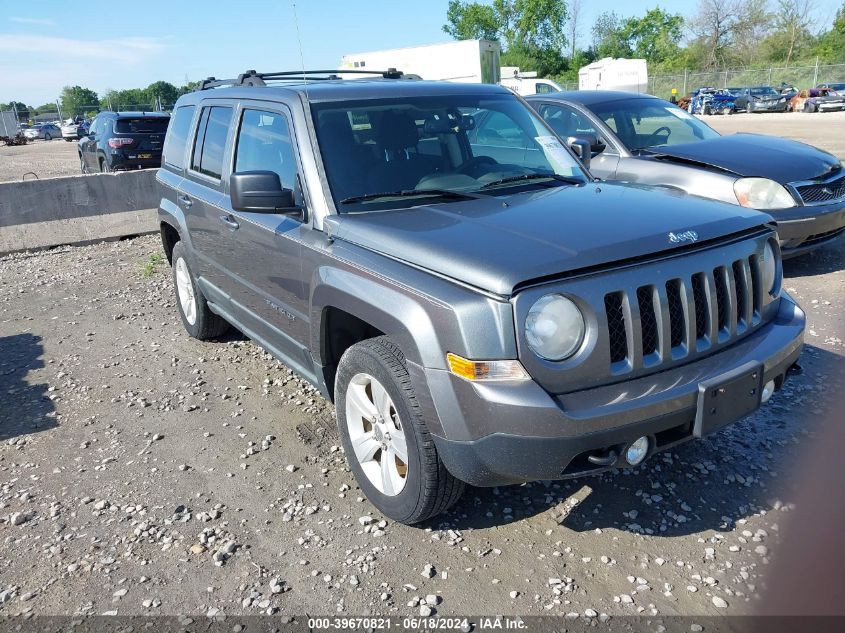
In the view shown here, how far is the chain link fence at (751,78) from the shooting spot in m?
43.4

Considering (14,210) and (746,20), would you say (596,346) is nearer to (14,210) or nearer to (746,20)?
(14,210)

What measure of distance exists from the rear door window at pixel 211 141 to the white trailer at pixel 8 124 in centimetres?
5272

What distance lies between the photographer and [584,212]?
125 inches

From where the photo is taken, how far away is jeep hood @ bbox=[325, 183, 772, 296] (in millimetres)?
2654

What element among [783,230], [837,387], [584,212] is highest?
[584,212]

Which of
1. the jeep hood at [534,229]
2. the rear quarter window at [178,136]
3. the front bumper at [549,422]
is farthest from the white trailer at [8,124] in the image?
the front bumper at [549,422]

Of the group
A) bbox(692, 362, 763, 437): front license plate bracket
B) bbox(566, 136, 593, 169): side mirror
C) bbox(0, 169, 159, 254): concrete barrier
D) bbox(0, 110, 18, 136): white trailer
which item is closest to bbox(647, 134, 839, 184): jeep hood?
bbox(566, 136, 593, 169): side mirror

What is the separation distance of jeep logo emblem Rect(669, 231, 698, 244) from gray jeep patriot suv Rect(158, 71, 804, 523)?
2cm

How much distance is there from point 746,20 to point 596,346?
7903cm

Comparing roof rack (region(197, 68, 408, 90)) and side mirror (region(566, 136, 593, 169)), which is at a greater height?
roof rack (region(197, 68, 408, 90))

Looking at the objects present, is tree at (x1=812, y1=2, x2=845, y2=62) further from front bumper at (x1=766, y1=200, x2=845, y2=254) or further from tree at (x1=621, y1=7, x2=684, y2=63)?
front bumper at (x1=766, y1=200, x2=845, y2=254)

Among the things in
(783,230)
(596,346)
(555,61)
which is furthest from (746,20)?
(596,346)

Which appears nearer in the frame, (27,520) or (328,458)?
(27,520)

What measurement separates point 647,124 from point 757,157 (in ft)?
4.31
